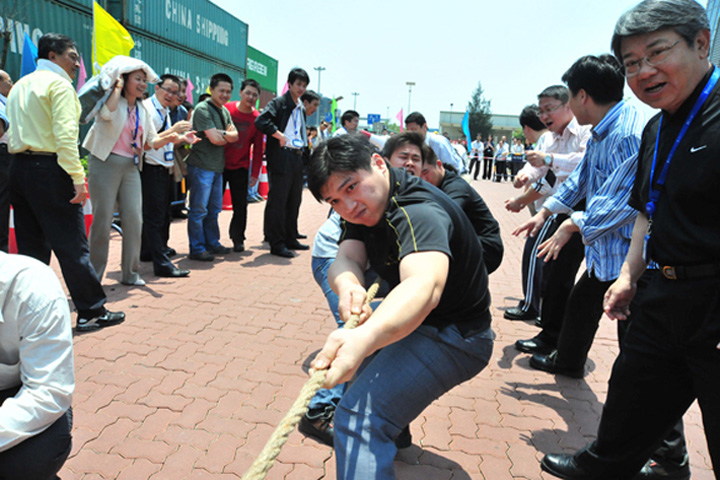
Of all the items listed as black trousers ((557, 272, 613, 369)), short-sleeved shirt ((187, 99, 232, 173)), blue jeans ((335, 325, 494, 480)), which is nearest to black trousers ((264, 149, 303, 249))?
short-sleeved shirt ((187, 99, 232, 173))

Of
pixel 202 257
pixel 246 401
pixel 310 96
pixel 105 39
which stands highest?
pixel 105 39

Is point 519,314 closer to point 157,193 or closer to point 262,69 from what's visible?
Answer: point 157,193

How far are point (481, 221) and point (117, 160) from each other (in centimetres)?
332

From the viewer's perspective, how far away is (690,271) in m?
1.70

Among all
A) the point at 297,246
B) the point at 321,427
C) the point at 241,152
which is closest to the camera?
the point at 321,427

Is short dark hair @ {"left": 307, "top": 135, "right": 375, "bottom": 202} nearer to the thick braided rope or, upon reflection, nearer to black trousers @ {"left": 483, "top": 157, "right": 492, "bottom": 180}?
the thick braided rope

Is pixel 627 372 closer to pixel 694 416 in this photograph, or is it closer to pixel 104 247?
pixel 694 416

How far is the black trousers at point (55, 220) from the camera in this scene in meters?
3.69

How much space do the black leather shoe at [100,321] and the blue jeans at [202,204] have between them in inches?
85.8

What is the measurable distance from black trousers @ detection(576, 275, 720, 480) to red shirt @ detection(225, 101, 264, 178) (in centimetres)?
545

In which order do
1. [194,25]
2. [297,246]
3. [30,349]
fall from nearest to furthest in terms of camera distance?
1. [30,349]
2. [297,246]
3. [194,25]

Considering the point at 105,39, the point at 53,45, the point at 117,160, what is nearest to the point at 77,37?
the point at 105,39

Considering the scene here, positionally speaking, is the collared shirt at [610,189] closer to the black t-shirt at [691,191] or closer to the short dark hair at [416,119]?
the black t-shirt at [691,191]

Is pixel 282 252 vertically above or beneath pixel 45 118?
beneath
